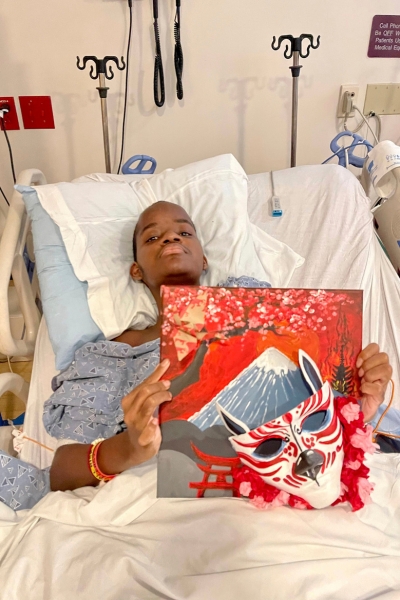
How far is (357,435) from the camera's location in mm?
809

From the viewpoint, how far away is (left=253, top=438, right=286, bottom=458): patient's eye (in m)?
0.77

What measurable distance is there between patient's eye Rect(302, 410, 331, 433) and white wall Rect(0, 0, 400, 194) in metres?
1.60

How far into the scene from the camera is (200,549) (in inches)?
30.6

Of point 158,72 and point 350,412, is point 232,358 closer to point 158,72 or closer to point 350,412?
point 350,412

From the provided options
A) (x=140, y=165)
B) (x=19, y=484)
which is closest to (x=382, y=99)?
(x=140, y=165)

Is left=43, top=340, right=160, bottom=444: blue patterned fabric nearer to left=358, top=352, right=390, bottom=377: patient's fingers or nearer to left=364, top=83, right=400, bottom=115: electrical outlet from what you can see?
left=358, top=352, right=390, bottom=377: patient's fingers

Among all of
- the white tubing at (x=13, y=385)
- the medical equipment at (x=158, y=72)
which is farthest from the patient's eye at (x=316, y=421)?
the medical equipment at (x=158, y=72)

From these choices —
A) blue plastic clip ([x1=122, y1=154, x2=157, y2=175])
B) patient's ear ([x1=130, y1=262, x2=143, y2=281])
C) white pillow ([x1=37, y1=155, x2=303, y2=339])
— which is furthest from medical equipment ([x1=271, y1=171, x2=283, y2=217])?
patient's ear ([x1=130, y1=262, x2=143, y2=281])

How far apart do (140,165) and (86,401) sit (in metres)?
1.03

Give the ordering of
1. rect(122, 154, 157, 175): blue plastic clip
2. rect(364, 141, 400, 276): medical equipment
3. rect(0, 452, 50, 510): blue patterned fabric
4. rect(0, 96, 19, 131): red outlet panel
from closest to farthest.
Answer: rect(0, 452, 50, 510): blue patterned fabric, rect(364, 141, 400, 276): medical equipment, rect(122, 154, 157, 175): blue plastic clip, rect(0, 96, 19, 131): red outlet panel

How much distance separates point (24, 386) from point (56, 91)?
1.24 metres

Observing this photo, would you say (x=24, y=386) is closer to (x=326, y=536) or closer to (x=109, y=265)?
(x=109, y=265)

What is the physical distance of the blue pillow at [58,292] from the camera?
1.26 metres

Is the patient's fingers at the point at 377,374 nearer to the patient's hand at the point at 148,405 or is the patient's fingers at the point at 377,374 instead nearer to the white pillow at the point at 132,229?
the patient's hand at the point at 148,405
